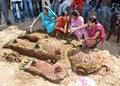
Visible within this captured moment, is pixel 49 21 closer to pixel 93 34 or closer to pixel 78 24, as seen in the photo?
pixel 78 24

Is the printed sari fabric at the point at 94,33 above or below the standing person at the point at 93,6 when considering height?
below

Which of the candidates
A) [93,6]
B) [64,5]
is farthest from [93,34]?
[64,5]

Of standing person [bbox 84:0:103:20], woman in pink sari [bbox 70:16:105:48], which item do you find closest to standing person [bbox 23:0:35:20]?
standing person [bbox 84:0:103:20]

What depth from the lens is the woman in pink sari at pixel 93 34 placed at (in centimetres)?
701

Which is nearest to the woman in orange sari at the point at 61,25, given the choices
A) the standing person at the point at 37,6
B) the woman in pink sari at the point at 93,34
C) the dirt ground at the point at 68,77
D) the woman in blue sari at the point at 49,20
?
the woman in blue sari at the point at 49,20

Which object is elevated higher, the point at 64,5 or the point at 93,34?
the point at 64,5

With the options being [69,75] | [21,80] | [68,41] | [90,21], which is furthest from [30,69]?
[90,21]

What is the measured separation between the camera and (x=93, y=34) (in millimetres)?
7191

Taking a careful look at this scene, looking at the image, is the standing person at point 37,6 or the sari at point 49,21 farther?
the standing person at point 37,6

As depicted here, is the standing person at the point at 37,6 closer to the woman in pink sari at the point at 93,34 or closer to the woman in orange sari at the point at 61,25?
the woman in orange sari at the point at 61,25

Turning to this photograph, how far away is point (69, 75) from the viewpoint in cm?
637

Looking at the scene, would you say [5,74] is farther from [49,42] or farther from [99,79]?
[99,79]

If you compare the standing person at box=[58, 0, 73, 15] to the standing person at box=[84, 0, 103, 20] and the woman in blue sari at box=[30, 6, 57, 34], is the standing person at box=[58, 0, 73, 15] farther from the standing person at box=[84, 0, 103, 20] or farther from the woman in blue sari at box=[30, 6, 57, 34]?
the woman in blue sari at box=[30, 6, 57, 34]

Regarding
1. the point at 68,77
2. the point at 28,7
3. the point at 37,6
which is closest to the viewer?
the point at 68,77
